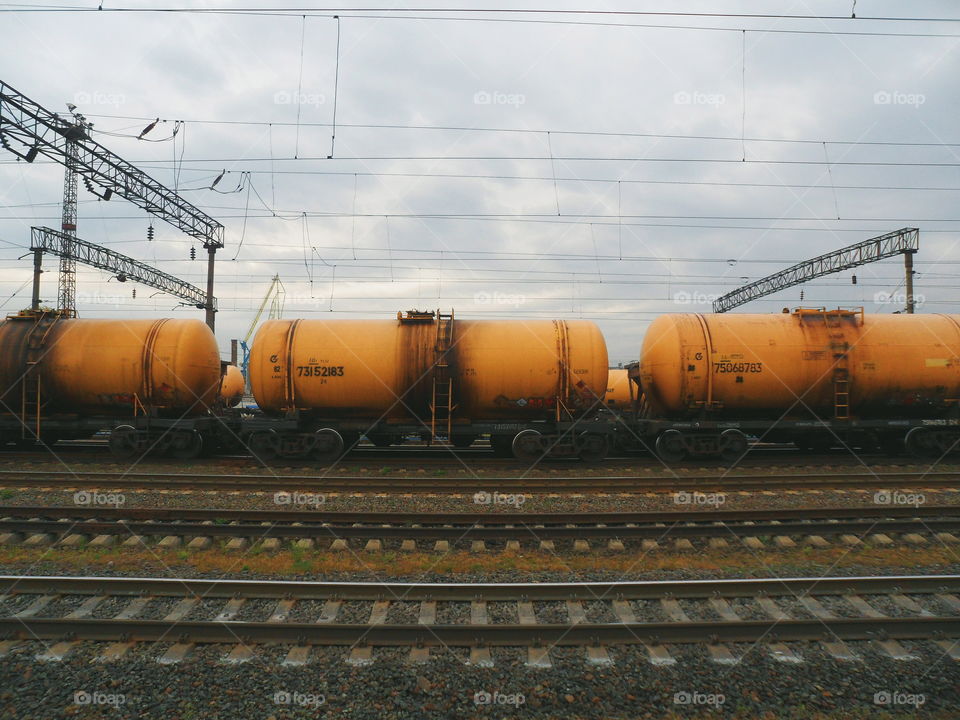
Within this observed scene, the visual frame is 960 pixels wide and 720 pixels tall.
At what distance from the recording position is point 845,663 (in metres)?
4.60

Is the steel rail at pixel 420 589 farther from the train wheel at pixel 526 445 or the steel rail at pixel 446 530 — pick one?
the train wheel at pixel 526 445

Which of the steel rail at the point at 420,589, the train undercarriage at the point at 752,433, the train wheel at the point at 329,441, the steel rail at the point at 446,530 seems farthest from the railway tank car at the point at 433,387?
the steel rail at the point at 420,589

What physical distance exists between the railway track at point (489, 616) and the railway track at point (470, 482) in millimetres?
4653

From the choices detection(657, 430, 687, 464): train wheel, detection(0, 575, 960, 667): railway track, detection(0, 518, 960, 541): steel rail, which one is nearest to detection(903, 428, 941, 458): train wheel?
detection(657, 430, 687, 464): train wheel

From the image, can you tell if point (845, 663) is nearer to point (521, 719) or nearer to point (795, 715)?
point (795, 715)

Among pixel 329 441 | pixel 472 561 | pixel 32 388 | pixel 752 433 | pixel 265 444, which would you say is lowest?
pixel 472 561

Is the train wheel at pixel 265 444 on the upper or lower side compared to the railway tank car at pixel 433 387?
lower

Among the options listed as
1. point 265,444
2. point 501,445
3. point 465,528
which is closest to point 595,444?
point 501,445

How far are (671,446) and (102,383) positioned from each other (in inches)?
607

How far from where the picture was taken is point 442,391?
42.8ft

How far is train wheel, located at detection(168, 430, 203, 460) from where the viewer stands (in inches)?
547

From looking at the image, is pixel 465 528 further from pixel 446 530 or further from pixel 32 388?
pixel 32 388

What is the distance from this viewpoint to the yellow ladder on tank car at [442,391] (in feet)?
42.5

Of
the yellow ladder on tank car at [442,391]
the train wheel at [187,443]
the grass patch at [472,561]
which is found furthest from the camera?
the train wheel at [187,443]
